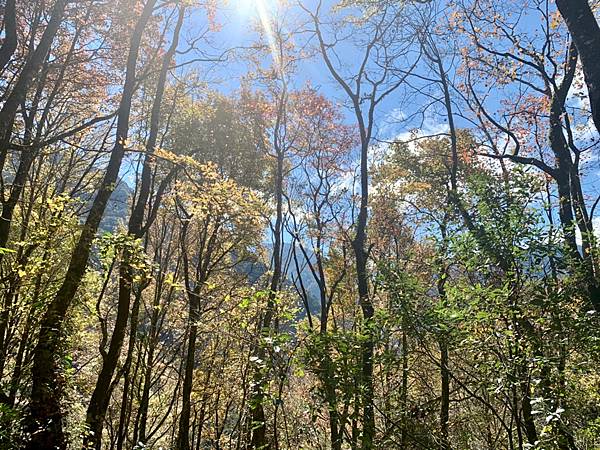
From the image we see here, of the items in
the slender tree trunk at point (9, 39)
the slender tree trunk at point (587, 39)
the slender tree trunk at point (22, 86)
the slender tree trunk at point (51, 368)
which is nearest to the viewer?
the slender tree trunk at point (587, 39)

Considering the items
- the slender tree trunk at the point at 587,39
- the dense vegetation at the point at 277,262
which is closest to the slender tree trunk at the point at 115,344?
Result: the dense vegetation at the point at 277,262

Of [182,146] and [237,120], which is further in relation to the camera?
[237,120]

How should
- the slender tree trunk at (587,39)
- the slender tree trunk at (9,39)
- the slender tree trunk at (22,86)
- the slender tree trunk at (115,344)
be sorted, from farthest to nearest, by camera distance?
the slender tree trunk at (115,344) < the slender tree trunk at (9,39) < the slender tree trunk at (22,86) < the slender tree trunk at (587,39)

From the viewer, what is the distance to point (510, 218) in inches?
167

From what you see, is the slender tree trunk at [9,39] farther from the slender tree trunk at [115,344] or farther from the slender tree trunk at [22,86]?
the slender tree trunk at [115,344]

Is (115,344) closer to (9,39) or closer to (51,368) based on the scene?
(51,368)

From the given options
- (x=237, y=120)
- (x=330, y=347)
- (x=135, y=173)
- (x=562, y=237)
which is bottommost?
(x=330, y=347)

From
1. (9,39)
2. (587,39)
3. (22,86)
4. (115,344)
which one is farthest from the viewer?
(115,344)

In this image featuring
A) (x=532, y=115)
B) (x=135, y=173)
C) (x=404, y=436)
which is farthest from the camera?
(x=135, y=173)

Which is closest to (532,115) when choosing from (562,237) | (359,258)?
(359,258)

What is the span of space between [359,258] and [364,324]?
6.17 m

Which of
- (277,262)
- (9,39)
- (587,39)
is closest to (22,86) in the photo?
(9,39)

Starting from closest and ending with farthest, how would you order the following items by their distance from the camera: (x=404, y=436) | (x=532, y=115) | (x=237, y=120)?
(x=404, y=436) < (x=532, y=115) < (x=237, y=120)

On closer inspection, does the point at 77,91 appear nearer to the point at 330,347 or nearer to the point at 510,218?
the point at 330,347
